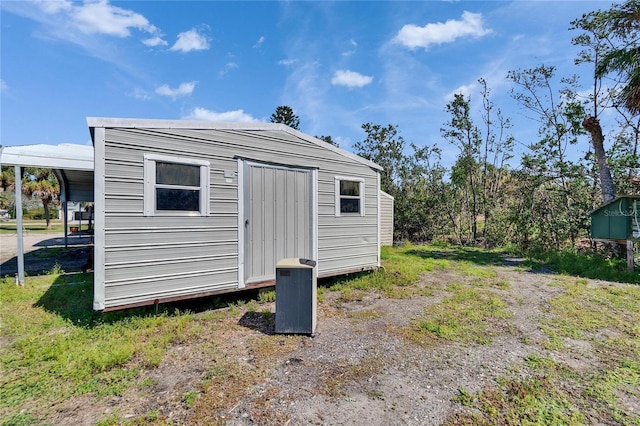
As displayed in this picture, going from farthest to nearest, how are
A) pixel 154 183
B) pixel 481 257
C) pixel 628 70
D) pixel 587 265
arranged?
1. pixel 481 257
2. pixel 587 265
3. pixel 628 70
4. pixel 154 183

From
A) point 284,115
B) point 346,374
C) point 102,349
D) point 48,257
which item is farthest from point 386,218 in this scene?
point 284,115

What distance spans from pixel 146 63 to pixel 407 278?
851 centimetres

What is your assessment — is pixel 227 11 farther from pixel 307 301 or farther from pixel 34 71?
pixel 307 301

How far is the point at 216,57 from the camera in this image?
897 cm

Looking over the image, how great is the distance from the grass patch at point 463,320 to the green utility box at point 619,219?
14.7ft

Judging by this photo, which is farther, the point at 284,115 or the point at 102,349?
the point at 284,115

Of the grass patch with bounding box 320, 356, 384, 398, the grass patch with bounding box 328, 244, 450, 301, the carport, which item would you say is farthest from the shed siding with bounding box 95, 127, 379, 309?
the carport

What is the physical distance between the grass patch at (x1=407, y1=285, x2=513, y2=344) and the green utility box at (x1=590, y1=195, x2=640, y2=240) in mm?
4492

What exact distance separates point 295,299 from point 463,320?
2.49 metres

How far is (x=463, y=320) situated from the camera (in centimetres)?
425

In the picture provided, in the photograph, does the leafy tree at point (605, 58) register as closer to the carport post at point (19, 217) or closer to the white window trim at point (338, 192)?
the white window trim at point (338, 192)

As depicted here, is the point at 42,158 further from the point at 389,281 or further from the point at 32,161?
the point at 389,281

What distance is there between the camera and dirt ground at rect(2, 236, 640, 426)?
7.45 ft

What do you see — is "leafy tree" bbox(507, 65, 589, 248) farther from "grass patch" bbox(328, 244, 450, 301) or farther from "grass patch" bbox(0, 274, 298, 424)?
"grass patch" bbox(0, 274, 298, 424)
